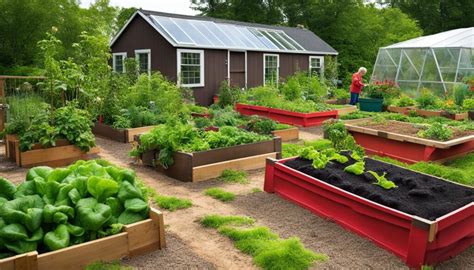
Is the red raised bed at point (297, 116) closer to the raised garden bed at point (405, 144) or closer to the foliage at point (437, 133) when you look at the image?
the raised garden bed at point (405, 144)

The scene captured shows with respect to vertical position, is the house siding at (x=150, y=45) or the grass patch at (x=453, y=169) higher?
the house siding at (x=150, y=45)

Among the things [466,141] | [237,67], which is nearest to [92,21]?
[237,67]


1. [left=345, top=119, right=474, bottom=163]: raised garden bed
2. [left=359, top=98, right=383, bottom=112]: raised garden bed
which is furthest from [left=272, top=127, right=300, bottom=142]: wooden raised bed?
[left=359, top=98, right=383, bottom=112]: raised garden bed

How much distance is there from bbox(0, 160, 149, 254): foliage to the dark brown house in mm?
10466

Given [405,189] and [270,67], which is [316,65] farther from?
[405,189]

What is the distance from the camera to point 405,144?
7898 mm

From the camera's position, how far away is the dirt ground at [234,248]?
Answer: 154 inches

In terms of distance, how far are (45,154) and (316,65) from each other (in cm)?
1538

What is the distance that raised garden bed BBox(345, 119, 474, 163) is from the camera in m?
7.52

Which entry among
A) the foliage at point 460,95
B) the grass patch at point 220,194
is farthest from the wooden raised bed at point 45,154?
the foliage at point 460,95

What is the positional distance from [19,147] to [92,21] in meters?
23.4

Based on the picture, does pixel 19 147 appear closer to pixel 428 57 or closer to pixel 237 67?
pixel 237 67

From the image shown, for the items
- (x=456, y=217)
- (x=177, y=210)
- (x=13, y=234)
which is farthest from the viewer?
(x=177, y=210)

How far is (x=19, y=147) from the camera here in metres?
7.38
